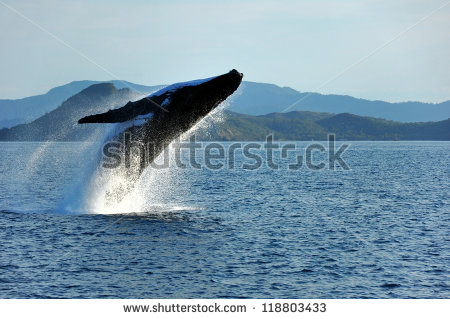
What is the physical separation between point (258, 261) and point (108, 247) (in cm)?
529

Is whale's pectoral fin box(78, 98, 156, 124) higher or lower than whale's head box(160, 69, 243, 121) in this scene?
lower

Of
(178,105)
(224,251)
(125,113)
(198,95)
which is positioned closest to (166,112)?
(178,105)

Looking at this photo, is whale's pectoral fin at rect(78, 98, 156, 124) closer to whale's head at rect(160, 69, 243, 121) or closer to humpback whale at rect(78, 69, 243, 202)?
humpback whale at rect(78, 69, 243, 202)

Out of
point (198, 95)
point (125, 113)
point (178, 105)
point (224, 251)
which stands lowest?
point (224, 251)

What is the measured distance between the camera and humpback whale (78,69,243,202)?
20444 mm

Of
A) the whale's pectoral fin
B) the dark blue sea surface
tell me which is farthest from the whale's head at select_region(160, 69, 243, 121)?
the dark blue sea surface

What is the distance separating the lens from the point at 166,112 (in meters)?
21.9

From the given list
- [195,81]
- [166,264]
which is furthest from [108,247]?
[195,81]

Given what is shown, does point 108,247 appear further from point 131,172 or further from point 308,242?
point 308,242

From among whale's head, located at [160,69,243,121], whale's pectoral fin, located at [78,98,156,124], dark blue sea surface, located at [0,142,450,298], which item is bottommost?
dark blue sea surface, located at [0,142,450,298]

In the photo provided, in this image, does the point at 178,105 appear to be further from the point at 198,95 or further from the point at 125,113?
the point at 125,113

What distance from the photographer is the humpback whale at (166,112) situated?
20.4m

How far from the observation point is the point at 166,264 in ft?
62.5

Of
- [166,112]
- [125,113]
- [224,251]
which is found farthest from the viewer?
[166,112]
